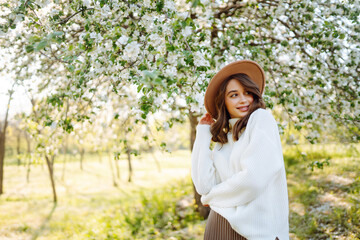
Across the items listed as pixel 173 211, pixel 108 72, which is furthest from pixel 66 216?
pixel 108 72

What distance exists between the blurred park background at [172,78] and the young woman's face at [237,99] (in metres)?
0.28

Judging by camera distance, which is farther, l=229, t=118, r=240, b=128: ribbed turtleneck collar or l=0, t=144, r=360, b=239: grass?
l=0, t=144, r=360, b=239: grass

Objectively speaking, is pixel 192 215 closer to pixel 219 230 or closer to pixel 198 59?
pixel 219 230

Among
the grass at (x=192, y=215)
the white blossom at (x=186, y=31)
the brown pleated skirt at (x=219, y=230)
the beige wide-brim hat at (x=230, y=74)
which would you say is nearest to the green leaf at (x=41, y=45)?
the white blossom at (x=186, y=31)

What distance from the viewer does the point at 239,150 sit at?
177 cm

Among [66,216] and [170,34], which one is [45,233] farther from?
[170,34]

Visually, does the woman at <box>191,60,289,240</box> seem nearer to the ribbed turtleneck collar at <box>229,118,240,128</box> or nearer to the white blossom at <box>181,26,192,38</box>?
the ribbed turtleneck collar at <box>229,118,240,128</box>

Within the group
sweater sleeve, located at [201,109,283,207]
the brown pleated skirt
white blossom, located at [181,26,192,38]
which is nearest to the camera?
sweater sleeve, located at [201,109,283,207]

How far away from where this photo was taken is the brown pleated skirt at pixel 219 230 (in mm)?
1852

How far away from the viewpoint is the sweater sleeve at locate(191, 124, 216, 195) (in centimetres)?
192

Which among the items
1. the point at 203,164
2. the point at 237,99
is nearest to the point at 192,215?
the point at 203,164

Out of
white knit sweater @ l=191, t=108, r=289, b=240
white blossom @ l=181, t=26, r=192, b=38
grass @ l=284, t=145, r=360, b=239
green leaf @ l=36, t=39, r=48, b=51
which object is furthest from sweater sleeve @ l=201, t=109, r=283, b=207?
grass @ l=284, t=145, r=360, b=239

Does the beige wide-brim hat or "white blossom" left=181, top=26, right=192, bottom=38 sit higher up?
"white blossom" left=181, top=26, right=192, bottom=38

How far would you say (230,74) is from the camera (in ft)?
6.82
